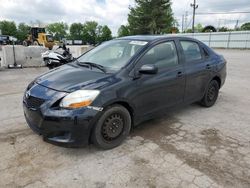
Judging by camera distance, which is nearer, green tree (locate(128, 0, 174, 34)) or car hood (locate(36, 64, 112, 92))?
car hood (locate(36, 64, 112, 92))

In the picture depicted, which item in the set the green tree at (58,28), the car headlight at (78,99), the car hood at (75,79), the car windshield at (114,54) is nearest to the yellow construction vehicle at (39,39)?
the car windshield at (114,54)

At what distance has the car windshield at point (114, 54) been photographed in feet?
11.5

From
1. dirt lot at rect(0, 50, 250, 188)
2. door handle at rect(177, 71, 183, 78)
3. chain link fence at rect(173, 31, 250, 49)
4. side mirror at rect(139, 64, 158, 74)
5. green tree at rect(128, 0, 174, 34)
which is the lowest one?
dirt lot at rect(0, 50, 250, 188)

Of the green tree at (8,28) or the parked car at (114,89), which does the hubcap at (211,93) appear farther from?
the green tree at (8,28)

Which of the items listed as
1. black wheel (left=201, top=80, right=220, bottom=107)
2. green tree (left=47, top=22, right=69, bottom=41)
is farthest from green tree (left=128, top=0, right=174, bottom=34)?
green tree (left=47, top=22, right=69, bottom=41)

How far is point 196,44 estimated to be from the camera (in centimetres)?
459

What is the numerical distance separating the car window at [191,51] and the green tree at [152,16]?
36982 mm

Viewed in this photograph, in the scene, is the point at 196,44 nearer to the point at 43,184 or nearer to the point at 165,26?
the point at 43,184

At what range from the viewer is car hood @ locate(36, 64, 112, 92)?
2.96 m

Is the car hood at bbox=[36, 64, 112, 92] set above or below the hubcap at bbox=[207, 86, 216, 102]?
above

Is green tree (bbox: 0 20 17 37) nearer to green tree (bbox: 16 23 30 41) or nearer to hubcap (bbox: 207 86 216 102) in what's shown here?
green tree (bbox: 16 23 30 41)

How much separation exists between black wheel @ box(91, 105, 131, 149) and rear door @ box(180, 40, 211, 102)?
1.51m

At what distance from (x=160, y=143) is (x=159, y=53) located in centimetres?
145

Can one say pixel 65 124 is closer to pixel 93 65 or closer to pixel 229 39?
Answer: pixel 93 65
